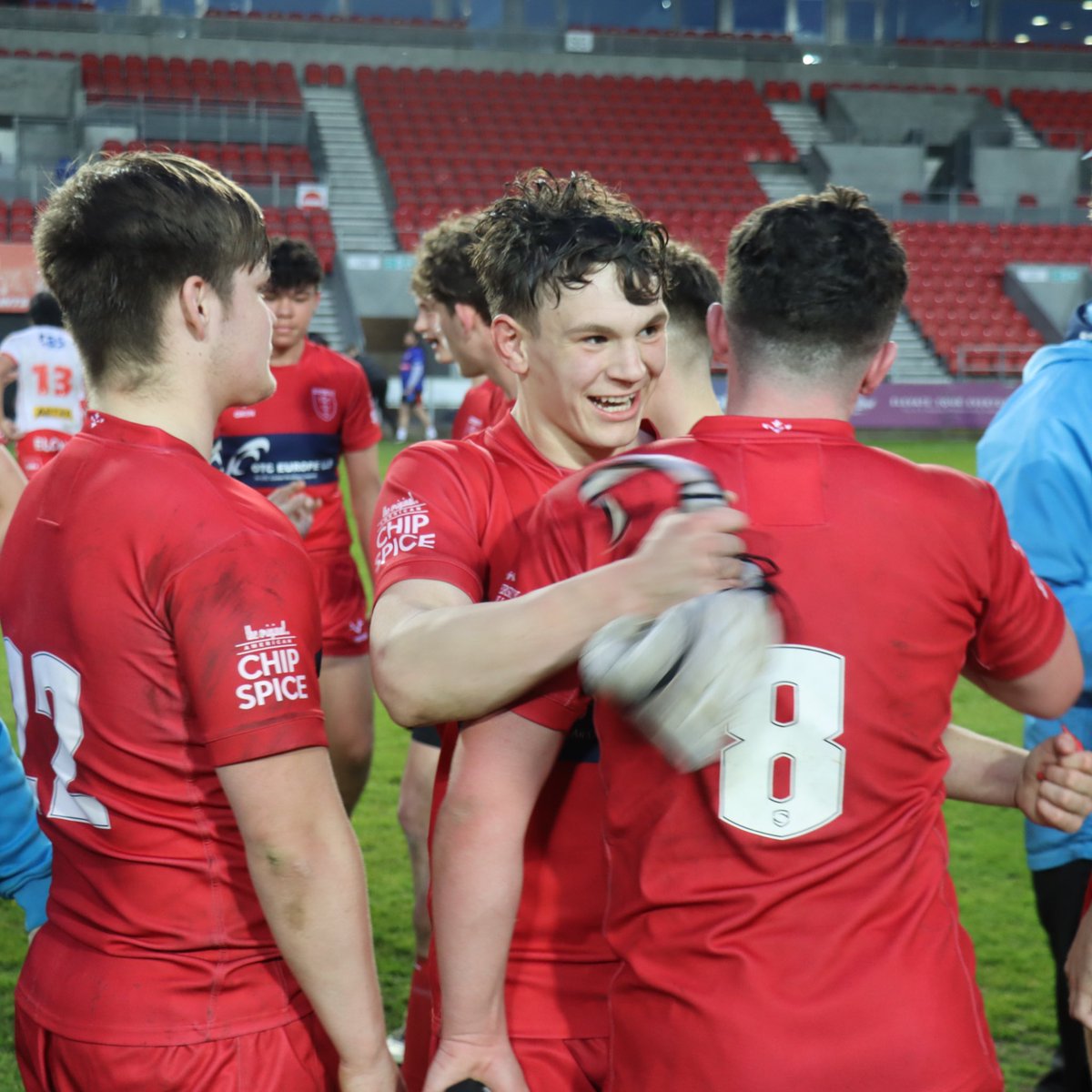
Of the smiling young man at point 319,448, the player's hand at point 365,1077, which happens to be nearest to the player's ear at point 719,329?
the player's hand at point 365,1077

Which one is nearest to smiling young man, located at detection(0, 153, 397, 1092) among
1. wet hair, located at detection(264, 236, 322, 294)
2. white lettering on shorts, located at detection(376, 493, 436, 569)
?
white lettering on shorts, located at detection(376, 493, 436, 569)

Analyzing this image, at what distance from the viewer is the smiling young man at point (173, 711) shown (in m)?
1.64

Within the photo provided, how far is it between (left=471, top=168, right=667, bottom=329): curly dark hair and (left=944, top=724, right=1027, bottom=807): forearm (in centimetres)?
89

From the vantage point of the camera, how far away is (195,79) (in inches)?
1008

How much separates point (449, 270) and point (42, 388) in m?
4.92

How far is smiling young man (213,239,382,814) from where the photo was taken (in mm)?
4832

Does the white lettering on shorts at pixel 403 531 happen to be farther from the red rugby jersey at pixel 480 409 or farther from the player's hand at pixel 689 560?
the red rugby jersey at pixel 480 409

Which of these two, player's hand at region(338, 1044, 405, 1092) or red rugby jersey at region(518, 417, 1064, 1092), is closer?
red rugby jersey at region(518, 417, 1064, 1092)

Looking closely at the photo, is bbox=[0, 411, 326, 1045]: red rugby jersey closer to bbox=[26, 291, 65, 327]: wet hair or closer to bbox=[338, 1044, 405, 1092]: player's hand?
bbox=[338, 1044, 405, 1092]: player's hand

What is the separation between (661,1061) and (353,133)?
26.2 meters

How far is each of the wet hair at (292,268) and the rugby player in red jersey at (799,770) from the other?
3447mm

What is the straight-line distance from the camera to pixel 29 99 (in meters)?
24.0

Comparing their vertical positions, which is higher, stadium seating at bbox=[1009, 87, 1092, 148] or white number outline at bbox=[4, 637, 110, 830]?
stadium seating at bbox=[1009, 87, 1092, 148]

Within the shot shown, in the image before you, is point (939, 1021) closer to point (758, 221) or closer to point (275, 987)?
point (275, 987)
